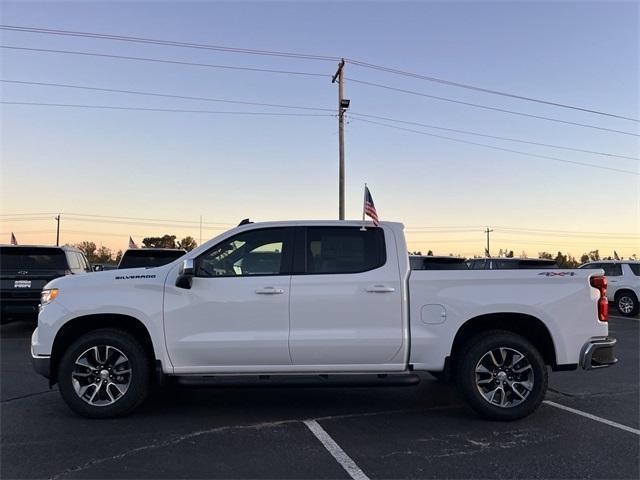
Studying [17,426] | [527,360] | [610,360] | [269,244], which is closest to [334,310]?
[269,244]

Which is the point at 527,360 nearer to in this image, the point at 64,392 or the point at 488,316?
the point at 488,316

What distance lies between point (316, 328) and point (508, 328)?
207cm

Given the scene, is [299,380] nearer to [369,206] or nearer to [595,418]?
[369,206]

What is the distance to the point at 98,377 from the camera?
5504mm

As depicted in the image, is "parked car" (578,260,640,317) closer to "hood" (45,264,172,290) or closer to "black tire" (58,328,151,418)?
"hood" (45,264,172,290)

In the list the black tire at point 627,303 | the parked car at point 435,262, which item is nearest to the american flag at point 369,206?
the parked car at point 435,262

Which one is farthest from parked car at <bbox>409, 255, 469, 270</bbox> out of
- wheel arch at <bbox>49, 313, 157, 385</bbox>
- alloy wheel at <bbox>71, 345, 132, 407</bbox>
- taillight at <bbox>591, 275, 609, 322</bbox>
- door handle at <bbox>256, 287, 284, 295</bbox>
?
alloy wheel at <bbox>71, 345, 132, 407</bbox>

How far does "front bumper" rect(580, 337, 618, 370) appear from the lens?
5.53 m

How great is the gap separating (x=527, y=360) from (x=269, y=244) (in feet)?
9.36

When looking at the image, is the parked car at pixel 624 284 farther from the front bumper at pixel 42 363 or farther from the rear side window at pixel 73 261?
the front bumper at pixel 42 363

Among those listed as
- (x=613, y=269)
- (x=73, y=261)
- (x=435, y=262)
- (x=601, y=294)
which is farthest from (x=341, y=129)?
(x=601, y=294)

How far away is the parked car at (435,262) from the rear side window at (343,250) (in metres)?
0.69

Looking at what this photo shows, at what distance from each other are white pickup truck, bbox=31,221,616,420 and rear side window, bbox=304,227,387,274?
1.9 inches

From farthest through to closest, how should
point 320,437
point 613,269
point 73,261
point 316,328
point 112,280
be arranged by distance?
point 613,269
point 73,261
point 112,280
point 316,328
point 320,437
